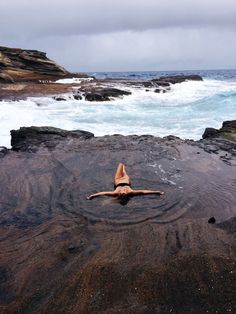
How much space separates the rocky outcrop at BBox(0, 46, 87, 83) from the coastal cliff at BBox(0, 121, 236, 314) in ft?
90.7

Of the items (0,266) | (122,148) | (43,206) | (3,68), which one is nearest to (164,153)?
(122,148)

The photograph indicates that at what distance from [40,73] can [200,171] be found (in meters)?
32.8

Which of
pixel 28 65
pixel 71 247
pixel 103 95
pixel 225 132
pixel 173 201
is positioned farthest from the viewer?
pixel 28 65

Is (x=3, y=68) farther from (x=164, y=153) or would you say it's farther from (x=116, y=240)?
(x=116, y=240)

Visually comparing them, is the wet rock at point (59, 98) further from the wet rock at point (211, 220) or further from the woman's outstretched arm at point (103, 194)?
the wet rock at point (211, 220)

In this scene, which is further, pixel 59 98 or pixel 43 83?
pixel 43 83

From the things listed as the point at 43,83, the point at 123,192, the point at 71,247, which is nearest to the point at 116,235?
the point at 71,247

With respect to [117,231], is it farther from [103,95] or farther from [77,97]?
[103,95]

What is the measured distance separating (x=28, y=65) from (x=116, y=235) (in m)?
35.4

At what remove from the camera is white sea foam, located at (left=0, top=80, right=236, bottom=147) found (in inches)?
593

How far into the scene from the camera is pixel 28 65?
3838 cm

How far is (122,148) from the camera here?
10188 millimetres

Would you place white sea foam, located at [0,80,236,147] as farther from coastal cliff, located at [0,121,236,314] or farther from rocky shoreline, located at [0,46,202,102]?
coastal cliff, located at [0,121,236,314]

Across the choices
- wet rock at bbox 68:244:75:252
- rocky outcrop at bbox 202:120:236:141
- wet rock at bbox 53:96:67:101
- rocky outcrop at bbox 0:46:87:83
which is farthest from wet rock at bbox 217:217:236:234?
rocky outcrop at bbox 0:46:87:83
